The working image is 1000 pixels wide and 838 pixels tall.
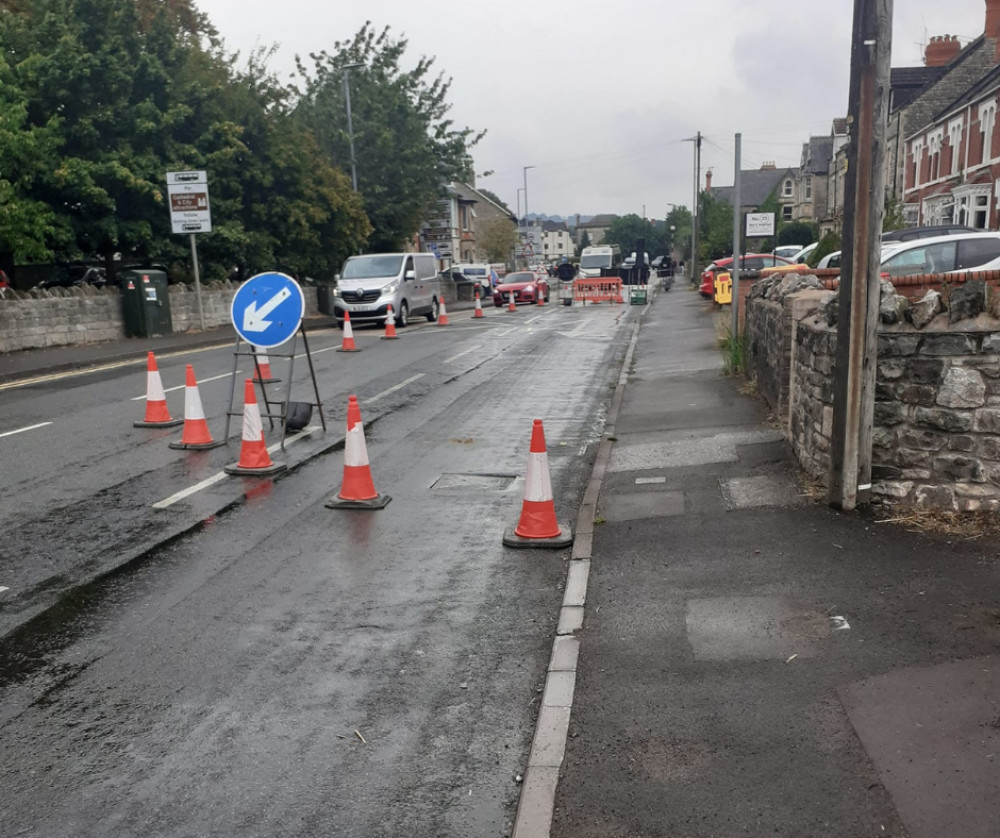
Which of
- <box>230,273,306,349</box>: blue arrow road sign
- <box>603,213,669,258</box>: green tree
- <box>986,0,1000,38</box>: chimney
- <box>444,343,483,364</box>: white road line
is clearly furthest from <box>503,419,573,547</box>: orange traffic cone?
<box>603,213,669,258</box>: green tree

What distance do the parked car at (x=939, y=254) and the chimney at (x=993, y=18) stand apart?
32.4 metres

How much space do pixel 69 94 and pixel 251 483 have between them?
1934 centimetres

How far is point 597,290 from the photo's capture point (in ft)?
130

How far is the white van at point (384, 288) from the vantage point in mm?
26547

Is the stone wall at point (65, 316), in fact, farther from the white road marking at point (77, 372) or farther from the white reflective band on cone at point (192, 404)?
the white reflective band on cone at point (192, 404)

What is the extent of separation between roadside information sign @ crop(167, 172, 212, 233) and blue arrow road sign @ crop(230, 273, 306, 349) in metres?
16.1

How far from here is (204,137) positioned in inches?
1066

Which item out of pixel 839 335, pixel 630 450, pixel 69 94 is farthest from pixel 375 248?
pixel 839 335

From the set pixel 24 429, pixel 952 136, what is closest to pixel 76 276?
pixel 24 429

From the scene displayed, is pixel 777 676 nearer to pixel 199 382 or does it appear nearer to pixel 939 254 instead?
pixel 939 254

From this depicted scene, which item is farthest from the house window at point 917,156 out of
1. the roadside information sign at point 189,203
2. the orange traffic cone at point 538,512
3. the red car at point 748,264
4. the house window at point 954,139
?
the orange traffic cone at point 538,512

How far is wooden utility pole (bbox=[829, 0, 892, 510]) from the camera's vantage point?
230 inches

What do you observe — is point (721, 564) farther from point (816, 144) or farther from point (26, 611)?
point (816, 144)

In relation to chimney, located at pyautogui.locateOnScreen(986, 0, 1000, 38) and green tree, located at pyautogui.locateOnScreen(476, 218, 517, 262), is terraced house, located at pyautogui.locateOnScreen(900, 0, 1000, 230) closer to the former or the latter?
chimney, located at pyautogui.locateOnScreen(986, 0, 1000, 38)
